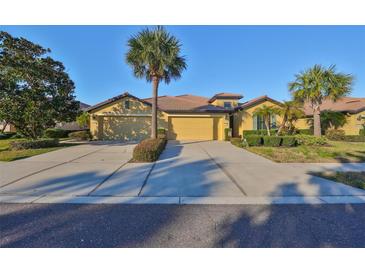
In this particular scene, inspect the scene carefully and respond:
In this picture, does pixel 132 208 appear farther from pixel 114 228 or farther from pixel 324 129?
pixel 324 129

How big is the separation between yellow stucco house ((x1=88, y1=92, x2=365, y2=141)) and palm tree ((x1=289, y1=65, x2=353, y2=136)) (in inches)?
111

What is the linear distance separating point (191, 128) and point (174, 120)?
187cm

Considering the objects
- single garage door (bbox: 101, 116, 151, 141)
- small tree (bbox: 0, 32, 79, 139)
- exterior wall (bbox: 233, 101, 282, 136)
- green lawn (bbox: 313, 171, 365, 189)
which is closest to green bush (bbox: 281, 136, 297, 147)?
exterior wall (bbox: 233, 101, 282, 136)

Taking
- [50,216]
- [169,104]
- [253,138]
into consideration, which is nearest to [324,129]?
[253,138]

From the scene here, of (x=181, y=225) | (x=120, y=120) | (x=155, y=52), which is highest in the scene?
(x=155, y=52)

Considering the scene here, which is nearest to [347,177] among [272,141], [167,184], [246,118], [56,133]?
[167,184]

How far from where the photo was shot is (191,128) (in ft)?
62.4

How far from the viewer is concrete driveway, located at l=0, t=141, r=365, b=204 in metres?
4.10

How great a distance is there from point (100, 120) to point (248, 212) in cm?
1744

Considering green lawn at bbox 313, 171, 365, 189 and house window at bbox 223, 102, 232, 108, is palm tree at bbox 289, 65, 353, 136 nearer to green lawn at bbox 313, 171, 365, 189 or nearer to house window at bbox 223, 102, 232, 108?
house window at bbox 223, 102, 232, 108

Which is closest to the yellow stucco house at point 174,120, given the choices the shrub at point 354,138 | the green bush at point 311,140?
the shrub at point 354,138

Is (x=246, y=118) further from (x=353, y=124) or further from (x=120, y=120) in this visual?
(x=120, y=120)

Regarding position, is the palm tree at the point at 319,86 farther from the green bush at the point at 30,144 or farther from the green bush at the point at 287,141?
the green bush at the point at 30,144

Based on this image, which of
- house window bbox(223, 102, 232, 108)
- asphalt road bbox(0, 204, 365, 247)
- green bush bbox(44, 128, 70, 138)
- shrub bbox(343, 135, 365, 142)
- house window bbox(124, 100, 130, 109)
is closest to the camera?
asphalt road bbox(0, 204, 365, 247)
